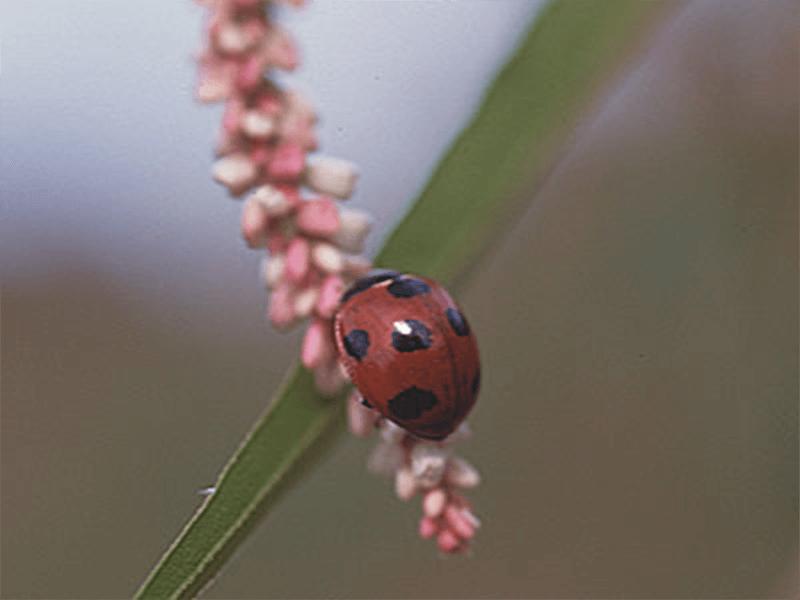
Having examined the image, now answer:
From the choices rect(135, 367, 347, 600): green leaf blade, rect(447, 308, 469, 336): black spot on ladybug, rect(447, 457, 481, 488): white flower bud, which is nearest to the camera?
rect(135, 367, 347, 600): green leaf blade

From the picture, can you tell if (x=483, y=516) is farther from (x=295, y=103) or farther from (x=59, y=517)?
(x=295, y=103)

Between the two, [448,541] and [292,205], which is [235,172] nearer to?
[292,205]

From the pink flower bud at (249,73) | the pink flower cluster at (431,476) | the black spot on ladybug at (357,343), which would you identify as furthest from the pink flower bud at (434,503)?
the pink flower bud at (249,73)

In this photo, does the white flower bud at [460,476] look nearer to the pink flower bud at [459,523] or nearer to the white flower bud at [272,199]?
the pink flower bud at [459,523]

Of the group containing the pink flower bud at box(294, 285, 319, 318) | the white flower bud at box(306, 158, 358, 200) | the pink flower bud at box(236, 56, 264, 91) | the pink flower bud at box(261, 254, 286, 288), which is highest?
the pink flower bud at box(236, 56, 264, 91)

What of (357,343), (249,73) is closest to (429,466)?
(357,343)

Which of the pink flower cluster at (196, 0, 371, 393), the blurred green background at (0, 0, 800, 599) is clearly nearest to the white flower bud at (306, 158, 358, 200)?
the pink flower cluster at (196, 0, 371, 393)

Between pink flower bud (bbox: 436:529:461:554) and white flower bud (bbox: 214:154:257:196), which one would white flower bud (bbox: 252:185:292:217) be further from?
pink flower bud (bbox: 436:529:461:554)

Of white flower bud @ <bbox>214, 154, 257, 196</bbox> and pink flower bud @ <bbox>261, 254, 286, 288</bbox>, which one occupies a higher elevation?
white flower bud @ <bbox>214, 154, 257, 196</bbox>
